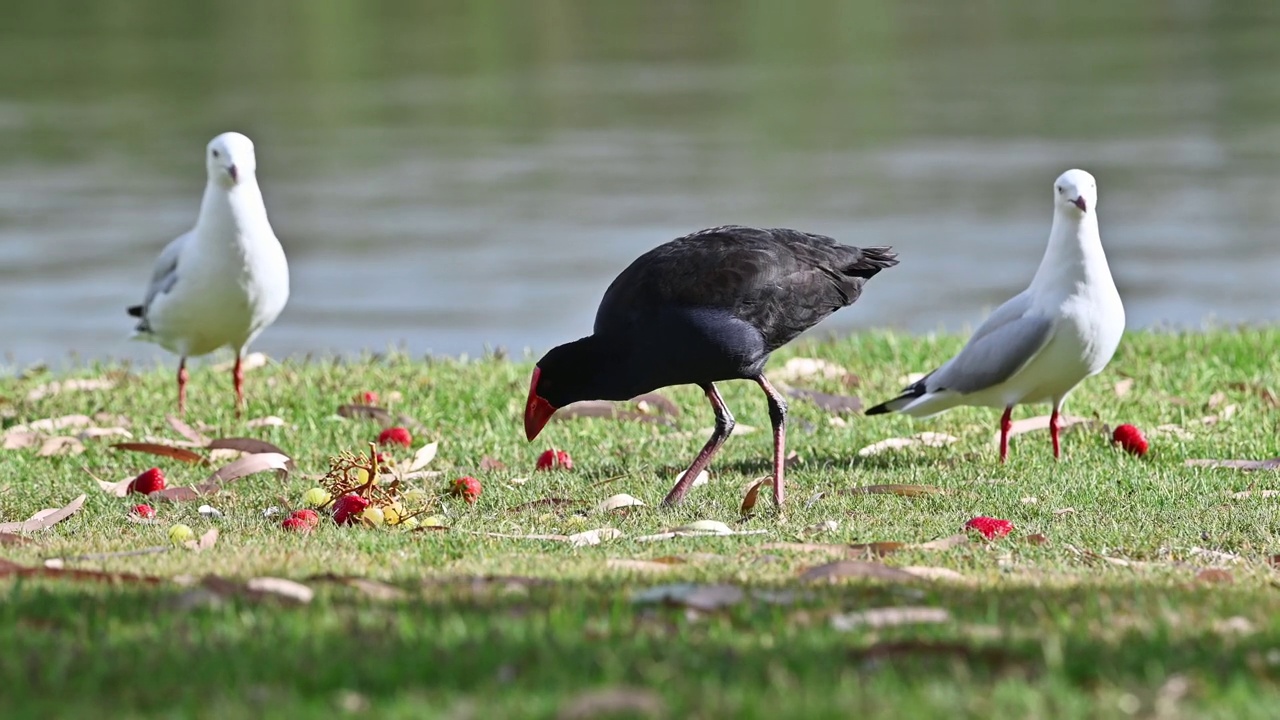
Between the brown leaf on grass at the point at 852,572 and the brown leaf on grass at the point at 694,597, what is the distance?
1.79ft

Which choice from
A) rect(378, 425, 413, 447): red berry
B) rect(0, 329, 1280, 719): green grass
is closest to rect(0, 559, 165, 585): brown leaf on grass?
rect(0, 329, 1280, 719): green grass

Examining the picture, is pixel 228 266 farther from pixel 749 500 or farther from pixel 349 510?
pixel 749 500

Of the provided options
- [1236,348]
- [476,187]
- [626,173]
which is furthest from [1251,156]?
[1236,348]

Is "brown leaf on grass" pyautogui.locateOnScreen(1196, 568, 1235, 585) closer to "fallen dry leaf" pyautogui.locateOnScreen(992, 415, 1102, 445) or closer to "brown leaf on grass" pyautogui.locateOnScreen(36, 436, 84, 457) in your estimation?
"fallen dry leaf" pyautogui.locateOnScreen(992, 415, 1102, 445)

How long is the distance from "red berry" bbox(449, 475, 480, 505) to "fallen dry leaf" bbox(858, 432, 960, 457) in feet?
5.73

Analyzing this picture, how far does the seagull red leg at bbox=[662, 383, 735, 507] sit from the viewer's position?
21.0 feet

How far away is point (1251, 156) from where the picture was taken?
2064 centimetres

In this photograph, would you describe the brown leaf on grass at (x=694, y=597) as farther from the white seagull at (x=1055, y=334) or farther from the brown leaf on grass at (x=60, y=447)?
the brown leaf on grass at (x=60, y=447)

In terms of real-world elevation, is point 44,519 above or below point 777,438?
below

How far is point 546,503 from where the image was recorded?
6461 mm

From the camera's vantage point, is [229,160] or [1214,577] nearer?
[1214,577]

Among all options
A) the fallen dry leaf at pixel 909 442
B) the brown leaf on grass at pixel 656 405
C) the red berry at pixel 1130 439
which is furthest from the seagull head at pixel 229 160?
the red berry at pixel 1130 439

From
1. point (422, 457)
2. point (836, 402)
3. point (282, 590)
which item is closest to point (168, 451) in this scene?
point (422, 457)

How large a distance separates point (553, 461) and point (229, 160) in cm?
256
